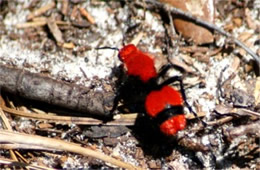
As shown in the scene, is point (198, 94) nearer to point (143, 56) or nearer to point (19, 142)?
point (143, 56)

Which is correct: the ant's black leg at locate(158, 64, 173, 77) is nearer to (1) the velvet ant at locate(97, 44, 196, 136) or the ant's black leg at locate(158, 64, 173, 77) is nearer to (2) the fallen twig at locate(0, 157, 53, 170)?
(1) the velvet ant at locate(97, 44, 196, 136)

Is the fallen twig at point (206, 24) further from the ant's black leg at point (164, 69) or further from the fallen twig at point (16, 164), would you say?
the fallen twig at point (16, 164)

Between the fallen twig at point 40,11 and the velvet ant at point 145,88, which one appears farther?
the fallen twig at point 40,11

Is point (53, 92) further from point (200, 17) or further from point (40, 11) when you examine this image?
point (200, 17)

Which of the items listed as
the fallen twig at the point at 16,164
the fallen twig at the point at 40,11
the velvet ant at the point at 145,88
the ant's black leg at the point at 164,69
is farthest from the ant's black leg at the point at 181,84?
the fallen twig at the point at 40,11

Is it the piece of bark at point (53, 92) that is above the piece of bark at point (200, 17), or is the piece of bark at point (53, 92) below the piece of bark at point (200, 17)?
below

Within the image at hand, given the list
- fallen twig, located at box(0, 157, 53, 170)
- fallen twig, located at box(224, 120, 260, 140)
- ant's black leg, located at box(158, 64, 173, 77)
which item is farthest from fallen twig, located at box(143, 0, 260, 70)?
fallen twig, located at box(0, 157, 53, 170)

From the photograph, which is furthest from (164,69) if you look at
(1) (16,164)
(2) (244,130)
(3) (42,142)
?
(1) (16,164)
